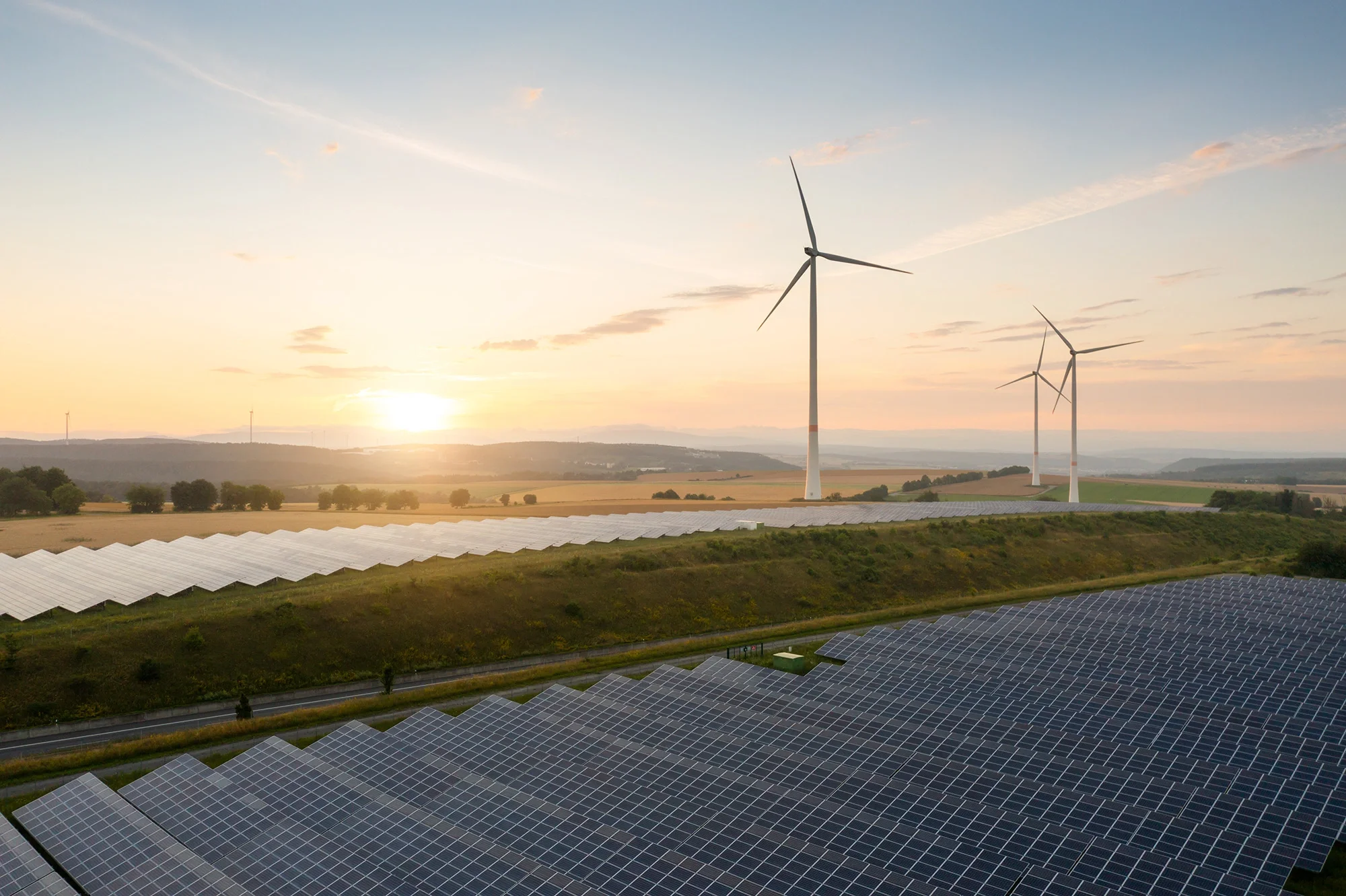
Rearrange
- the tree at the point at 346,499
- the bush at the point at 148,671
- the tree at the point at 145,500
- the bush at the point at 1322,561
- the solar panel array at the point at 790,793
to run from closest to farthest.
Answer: the solar panel array at the point at 790,793, the bush at the point at 148,671, the bush at the point at 1322,561, the tree at the point at 145,500, the tree at the point at 346,499

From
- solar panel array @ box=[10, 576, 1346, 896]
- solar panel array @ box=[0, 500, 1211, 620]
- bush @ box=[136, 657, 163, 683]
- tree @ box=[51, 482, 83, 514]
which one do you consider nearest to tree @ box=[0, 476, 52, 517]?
tree @ box=[51, 482, 83, 514]

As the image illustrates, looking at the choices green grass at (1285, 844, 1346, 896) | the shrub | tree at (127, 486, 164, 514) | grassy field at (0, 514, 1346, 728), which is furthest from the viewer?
tree at (127, 486, 164, 514)

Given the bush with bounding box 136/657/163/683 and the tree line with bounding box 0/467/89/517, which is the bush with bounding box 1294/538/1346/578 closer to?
the bush with bounding box 136/657/163/683

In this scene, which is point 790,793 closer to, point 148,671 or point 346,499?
point 148,671

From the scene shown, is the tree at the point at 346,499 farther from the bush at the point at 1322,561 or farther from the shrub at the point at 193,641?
the bush at the point at 1322,561

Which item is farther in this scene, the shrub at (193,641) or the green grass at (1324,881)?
the shrub at (193,641)

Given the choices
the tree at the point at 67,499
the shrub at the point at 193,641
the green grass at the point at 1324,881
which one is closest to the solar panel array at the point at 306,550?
the shrub at the point at 193,641
